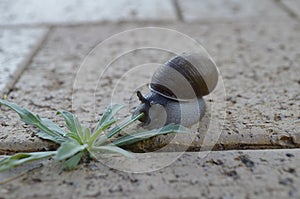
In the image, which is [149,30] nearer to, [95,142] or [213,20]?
[213,20]

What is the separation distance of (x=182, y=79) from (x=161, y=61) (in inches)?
16.7

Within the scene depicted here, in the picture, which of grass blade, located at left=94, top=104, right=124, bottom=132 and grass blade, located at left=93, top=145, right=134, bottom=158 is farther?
grass blade, located at left=94, top=104, right=124, bottom=132

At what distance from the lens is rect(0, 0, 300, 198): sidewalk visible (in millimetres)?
881

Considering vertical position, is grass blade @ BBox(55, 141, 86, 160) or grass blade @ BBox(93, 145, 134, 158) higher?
grass blade @ BBox(55, 141, 86, 160)

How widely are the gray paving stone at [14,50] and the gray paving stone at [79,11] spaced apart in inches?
6.2

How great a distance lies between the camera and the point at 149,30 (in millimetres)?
1960

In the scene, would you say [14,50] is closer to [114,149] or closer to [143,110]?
[143,110]

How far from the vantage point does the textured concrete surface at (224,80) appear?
1074 millimetres

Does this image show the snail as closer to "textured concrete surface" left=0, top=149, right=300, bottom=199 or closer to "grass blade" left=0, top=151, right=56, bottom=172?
"textured concrete surface" left=0, top=149, right=300, bottom=199

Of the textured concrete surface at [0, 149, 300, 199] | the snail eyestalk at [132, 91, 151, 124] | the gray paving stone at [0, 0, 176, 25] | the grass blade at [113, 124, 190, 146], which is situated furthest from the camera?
the gray paving stone at [0, 0, 176, 25]

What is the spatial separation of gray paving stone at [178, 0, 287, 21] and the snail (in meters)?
0.95

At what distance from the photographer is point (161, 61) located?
1.63m

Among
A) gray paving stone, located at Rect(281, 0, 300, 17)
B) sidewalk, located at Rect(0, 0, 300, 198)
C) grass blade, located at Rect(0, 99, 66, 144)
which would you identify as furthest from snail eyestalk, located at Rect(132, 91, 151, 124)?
gray paving stone, located at Rect(281, 0, 300, 17)

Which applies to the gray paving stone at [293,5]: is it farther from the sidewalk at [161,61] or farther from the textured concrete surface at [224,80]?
the textured concrete surface at [224,80]
